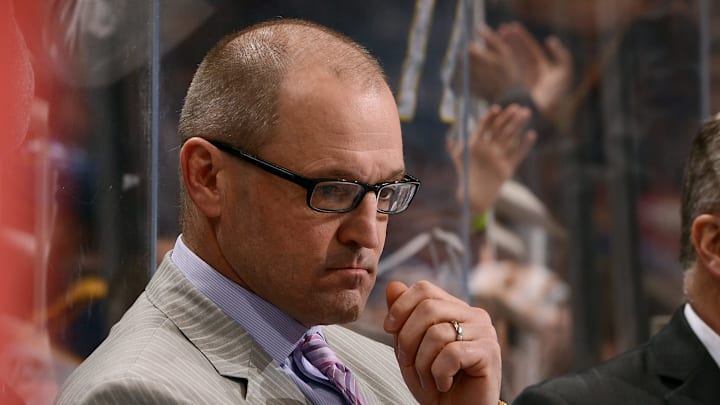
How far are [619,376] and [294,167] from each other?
107cm

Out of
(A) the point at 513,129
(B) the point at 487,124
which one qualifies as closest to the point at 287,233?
(B) the point at 487,124

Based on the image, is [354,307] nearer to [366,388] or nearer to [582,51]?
[366,388]

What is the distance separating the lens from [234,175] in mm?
1428

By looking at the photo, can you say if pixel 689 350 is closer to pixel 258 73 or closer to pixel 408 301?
pixel 408 301

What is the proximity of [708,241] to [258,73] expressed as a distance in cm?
114

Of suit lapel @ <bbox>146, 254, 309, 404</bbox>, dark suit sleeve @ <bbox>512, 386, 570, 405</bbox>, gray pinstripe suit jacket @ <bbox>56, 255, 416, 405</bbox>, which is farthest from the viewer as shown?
dark suit sleeve @ <bbox>512, 386, 570, 405</bbox>

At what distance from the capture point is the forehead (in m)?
1.41

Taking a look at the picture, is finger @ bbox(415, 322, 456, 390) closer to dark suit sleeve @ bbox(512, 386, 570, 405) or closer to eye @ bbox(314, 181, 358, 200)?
eye @ bbox(314, 181, 358, 200)

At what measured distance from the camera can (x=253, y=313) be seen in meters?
1.43

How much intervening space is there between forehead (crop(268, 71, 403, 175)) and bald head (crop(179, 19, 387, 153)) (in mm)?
12

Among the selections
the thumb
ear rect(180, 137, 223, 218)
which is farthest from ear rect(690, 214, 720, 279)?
ear rect(180, 137, 223, 218)

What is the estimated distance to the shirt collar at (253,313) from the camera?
1.42m

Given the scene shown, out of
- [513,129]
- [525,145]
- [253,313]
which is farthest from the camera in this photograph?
[525,145]

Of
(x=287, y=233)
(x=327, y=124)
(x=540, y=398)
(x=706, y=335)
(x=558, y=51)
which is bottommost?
(x=540, y=398)
